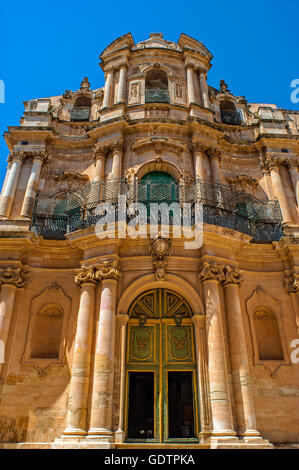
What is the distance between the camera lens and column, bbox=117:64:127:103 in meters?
14.6

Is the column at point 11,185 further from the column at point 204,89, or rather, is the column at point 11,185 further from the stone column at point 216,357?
the column at point 204,89

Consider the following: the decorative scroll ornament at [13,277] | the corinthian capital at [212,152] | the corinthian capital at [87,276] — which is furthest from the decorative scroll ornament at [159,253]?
the corinthian capital at [212,152]

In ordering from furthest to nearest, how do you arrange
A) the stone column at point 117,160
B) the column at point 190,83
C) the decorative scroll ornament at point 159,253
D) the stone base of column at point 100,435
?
the column at point 190,83, the stone column at point 117,160, the decorative scroll ornament at point 159,253, the stone base of column at point 100,435

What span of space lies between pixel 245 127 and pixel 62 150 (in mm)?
7965

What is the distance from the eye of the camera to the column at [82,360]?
27.1 ft

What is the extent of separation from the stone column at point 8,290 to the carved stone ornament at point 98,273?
6.11ft

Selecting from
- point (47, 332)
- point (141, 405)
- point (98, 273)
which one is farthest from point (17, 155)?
point (141, 405)

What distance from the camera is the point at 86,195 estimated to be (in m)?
12.2

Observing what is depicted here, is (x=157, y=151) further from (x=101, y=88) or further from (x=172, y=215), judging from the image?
(x=101, y=88)

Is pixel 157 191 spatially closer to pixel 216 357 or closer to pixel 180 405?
pixel 216 357

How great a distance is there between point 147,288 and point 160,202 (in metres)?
2.62

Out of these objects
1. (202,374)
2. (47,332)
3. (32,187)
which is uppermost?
(32,187)

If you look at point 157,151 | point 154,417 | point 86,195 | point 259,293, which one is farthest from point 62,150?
point 154,417

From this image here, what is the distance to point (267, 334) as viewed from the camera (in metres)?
10.7
